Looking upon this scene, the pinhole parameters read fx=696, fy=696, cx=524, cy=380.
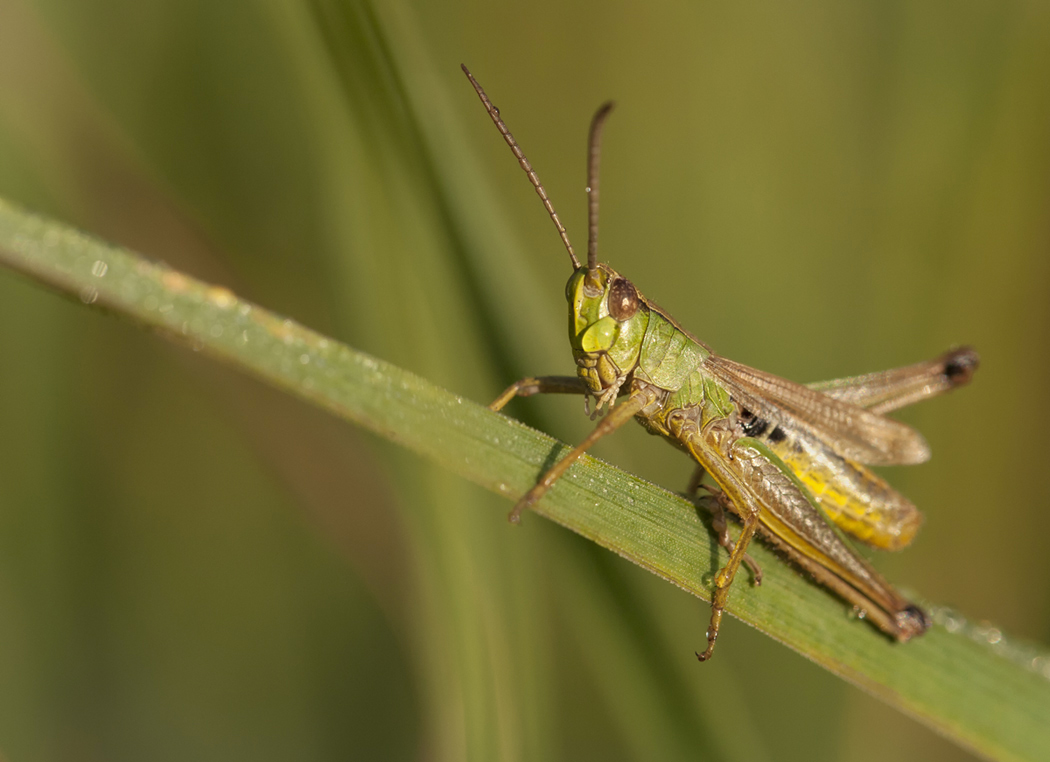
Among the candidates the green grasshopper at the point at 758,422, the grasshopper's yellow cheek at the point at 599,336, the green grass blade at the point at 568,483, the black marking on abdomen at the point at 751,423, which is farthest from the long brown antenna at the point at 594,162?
the black marking on abdomen at the point at 751,423

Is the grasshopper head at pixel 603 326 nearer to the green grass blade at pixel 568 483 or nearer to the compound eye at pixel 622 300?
the compound eye at pixel 622 300

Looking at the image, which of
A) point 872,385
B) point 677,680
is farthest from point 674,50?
point 677,680

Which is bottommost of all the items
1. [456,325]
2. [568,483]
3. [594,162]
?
[568,483]

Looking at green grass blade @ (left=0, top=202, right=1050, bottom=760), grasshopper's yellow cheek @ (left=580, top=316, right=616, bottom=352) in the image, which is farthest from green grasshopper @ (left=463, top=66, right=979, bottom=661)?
green grass blade @ (left=0, top=202, right=1050, bottom=760)

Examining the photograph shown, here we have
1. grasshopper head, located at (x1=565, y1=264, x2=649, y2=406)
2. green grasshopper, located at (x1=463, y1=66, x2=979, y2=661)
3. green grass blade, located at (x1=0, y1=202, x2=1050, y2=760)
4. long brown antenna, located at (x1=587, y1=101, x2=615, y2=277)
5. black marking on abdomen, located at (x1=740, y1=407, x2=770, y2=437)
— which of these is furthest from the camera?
black marking on abdomen, located at (x1=740, y1=407, x2=770, y2=437)

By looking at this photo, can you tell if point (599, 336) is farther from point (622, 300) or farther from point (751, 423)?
point (751, 423)

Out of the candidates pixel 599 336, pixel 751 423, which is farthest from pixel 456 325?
pixel 751 423

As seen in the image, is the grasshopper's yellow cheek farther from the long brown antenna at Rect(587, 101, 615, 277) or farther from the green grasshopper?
the long brown antenna at Rect(587, 101, 615, 277)
